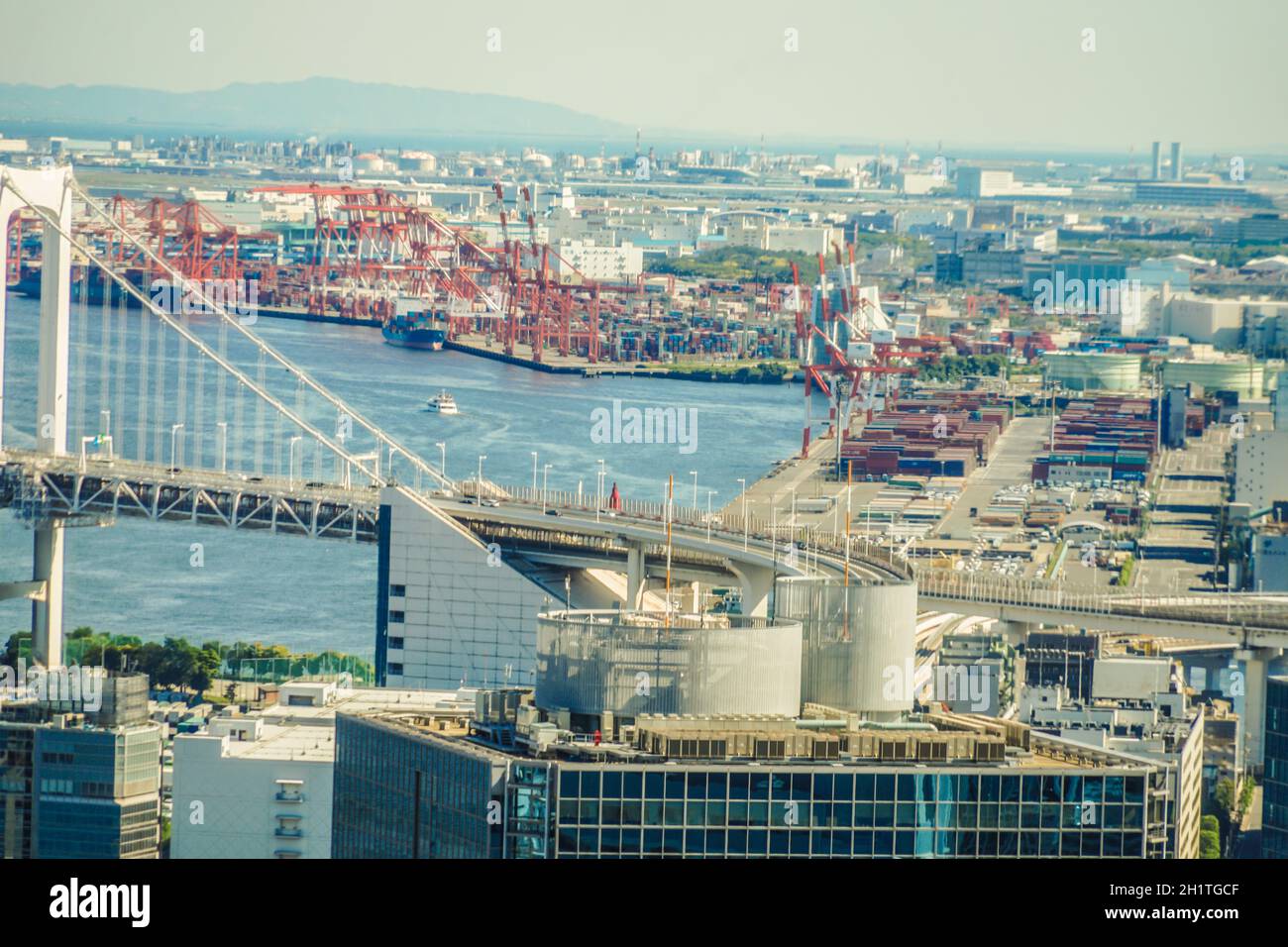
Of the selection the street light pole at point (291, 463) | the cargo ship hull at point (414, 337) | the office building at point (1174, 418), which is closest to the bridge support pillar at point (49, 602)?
the street light pole at point (291, 463)

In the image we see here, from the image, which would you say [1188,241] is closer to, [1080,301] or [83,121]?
[1080,301]

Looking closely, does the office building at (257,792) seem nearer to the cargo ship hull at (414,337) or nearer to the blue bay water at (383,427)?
the blue bay water at (383,427)

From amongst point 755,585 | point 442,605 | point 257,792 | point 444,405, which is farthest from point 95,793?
point 444,405

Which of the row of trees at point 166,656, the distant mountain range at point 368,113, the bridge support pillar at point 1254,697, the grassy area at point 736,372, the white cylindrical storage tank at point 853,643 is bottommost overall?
the row of trees at point 166,656

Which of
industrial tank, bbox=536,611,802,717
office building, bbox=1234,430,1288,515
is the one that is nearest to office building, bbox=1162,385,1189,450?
office building, bbox=1234,430,1288,515

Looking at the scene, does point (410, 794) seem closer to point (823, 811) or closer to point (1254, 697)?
point (823, 811)
